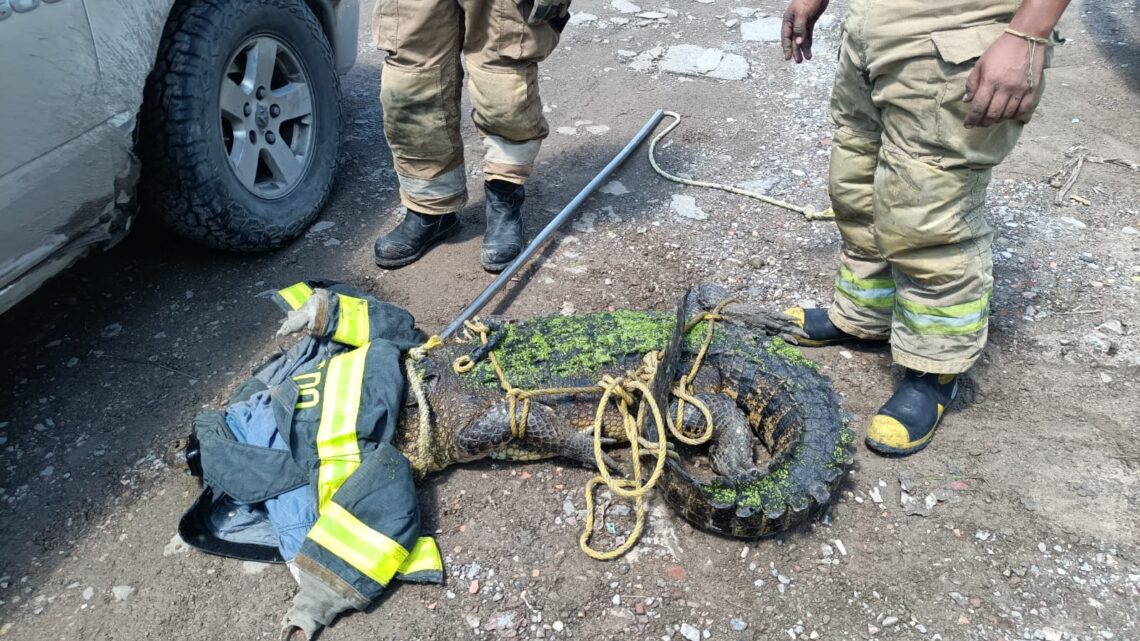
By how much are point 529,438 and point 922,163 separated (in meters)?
1.51

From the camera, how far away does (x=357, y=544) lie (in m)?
2.24

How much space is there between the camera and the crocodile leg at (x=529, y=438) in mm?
2627

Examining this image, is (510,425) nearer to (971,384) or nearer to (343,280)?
(343,280)

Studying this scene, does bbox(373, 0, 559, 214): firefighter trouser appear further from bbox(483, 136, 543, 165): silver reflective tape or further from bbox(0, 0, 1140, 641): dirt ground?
bbox(0, 0, 1140, 641): dirt ground

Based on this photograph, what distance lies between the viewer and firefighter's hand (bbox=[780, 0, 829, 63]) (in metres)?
2.80

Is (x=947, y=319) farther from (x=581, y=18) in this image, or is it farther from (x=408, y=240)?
(x=581, y=18)

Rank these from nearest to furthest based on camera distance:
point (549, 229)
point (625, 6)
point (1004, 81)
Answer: point (1004, 81)
point (549, 229)
point (625, 6)

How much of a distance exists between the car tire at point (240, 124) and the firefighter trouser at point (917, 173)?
2450 millimetres

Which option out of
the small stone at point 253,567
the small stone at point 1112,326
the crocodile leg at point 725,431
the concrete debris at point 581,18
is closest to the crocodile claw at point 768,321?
the crocodile leg at point 725,431

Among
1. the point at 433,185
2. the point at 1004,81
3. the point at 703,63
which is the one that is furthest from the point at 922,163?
the point at 703,63

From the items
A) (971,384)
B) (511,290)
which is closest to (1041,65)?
(971,384)

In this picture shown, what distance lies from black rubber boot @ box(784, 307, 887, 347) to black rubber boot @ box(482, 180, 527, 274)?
4.26ft

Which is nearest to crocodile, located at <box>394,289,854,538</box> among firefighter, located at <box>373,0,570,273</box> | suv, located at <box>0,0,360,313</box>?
firefighter, located at <box>373,0,570,273</box>

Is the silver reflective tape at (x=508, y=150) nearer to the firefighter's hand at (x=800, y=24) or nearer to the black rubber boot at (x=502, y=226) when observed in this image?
the black rubber boot at (x=502, y=226)
